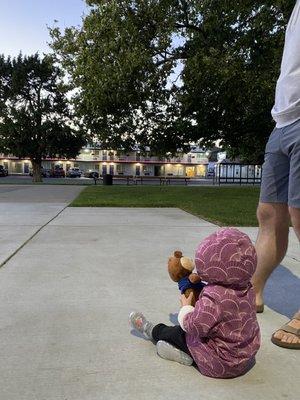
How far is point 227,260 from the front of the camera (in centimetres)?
240

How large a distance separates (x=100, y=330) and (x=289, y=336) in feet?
3.91

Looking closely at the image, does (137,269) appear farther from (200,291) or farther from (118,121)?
(118,121)

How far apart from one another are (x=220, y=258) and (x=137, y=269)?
2.65 metres

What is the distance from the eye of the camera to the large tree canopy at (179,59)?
1756cm

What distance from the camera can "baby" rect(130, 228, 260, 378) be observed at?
239 cm

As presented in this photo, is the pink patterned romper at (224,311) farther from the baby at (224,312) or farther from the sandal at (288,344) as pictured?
the sandal at (288,344)

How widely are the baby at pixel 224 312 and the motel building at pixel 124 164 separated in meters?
91.2

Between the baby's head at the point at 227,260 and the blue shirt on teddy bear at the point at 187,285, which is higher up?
the baby's head at the point at 227,260

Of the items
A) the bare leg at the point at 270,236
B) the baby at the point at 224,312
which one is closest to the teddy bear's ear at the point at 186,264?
the baby at the point at 224,312

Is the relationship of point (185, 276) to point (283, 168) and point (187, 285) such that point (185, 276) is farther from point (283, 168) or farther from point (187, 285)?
point (283, 168)

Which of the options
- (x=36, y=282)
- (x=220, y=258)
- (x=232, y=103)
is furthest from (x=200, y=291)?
(x=232, y=103)

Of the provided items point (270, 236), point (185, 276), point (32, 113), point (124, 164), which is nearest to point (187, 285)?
point (185, 276)

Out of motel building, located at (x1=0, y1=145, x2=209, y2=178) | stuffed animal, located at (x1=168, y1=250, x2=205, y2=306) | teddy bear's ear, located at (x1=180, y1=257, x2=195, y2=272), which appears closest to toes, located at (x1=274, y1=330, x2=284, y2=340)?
stuffed animal, located at (x1=168, y1=250, x2=205, y2=306)

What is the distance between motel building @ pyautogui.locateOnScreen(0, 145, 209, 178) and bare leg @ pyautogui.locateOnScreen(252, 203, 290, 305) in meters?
90.4
